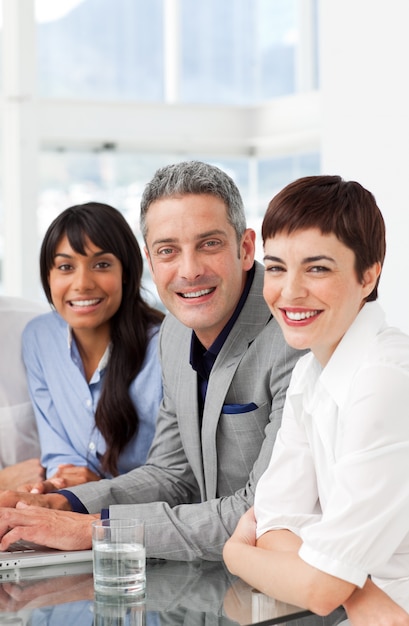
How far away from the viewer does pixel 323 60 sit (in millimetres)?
3238

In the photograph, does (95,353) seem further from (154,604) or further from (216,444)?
(154,604)

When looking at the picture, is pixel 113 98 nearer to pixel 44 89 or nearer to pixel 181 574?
pixel 44 89

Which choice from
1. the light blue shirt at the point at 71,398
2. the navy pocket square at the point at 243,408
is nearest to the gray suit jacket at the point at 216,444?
the navy pocket square at the point at 243,408

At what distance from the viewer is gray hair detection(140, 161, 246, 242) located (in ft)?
6.54

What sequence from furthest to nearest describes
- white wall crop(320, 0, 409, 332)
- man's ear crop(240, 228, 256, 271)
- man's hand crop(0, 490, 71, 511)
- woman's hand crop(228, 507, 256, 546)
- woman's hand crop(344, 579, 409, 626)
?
white wall crop(320, 0, 409, 332), man's ear crop(240, 228, 256, 271), man's hand crop(0, 490, 71, 511), woman's hand crop(228, 507, 256, 546), woman's hand crop(344, 579, 409, 626)

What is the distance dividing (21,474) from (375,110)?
1.51 metres

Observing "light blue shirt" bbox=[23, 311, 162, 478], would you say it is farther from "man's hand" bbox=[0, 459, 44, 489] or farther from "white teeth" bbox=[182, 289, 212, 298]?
"white teeth" bbox=[182, 289, 212, 298]

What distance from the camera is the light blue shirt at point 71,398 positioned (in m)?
2.57

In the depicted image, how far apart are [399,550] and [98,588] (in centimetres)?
47

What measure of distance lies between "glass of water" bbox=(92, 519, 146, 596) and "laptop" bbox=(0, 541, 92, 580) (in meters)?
0.19

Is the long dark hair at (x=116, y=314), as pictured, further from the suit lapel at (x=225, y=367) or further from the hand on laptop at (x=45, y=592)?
the hand on laptop at (x=45, y=592)

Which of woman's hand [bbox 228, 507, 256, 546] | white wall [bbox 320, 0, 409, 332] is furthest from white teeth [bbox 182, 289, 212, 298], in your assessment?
white wall [bbox 320, 0, 409, 332]

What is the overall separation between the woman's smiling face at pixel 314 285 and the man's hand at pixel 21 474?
123cm

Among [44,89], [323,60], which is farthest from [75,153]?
[323,60]
